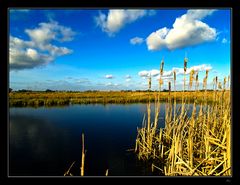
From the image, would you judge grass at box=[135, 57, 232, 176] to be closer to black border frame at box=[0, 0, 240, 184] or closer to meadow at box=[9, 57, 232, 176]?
meadow at box=[9, 57, 232, 176]

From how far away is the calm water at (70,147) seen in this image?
414cm

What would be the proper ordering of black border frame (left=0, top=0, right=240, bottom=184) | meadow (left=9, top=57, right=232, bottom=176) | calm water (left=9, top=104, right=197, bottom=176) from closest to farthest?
black border frame (left=0, top=0, right=240, bottom=184)
meadow (left=9, top=57, right=232, bottom=176)
calm water (left=9, top=104, right=197, bottom=176)

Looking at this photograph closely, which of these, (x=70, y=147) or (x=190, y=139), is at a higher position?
(x=190, y=139)

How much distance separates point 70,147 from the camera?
18.0 ft

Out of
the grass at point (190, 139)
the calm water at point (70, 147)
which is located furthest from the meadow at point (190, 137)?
the calm water at point (70, 147)

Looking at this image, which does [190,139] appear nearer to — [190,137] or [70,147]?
[190,137]

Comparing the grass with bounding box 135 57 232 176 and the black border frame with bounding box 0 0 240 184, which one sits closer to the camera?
the black border frame with bounding box 0 0 240 184

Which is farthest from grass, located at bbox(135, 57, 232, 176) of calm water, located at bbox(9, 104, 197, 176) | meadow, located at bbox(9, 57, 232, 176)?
calm water, located at bbox(9, 104, 197, 176)

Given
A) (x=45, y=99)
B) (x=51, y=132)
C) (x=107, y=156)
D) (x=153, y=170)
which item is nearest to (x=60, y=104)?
(x=45, y=99)

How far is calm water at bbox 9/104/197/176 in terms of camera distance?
414 centimetres
